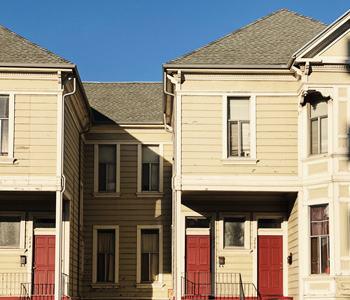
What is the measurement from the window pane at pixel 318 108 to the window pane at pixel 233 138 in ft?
8.19

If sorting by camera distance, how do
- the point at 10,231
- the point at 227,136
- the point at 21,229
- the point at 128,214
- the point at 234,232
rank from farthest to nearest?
the point at 128,214 < the point at 10,231 < the point at 21,229 < the point at 234,232 < the point at 227,136

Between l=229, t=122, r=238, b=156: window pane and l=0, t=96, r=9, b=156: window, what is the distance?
722 centimetres

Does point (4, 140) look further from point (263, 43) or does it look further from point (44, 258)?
point (263, 43)

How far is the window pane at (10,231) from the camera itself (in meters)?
29.2

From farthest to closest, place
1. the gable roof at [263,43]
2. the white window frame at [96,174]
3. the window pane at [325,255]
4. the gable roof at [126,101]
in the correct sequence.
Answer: the gable roof at [126,101]
the white window frame at [96,174]
the gable roof at [263,43]
the window pane at [325,255]

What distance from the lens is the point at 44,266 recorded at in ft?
93.9

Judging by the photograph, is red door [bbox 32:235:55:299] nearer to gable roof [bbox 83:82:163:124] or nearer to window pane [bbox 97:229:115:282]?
window pane [bbox 97:229:115:282]


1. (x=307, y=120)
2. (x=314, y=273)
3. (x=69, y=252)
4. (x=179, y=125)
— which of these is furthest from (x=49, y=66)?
(x=314, y=273)

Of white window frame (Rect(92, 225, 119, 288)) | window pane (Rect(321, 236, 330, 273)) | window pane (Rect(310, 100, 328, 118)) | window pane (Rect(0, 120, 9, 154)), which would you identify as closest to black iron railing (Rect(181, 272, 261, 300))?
window pane (Rect(321, 236, 330, 273))

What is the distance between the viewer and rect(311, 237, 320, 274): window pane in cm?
2606

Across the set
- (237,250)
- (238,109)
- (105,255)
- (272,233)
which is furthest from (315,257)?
(105,255)

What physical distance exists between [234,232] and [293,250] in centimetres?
227

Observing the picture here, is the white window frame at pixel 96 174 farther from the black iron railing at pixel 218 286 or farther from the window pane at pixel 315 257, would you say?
the window pane at pixel 315 257

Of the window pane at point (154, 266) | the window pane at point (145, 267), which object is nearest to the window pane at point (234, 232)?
the window pane at point (154, 266)
